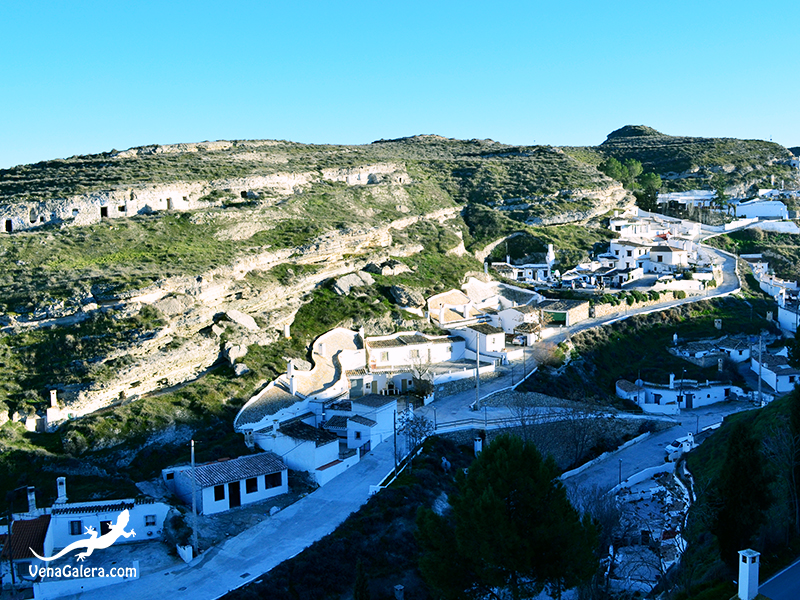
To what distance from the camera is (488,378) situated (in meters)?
39.3

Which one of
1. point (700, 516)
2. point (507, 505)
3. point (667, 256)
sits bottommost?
point (700, 516)

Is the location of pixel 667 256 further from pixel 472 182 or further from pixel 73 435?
pixel 73 435

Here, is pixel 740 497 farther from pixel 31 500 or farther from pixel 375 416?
pixel 31 500

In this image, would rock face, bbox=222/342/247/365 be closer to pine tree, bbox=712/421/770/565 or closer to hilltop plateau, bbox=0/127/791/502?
hilltop plateau, bbox=0/127/791/502

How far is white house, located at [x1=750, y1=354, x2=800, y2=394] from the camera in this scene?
42.0m

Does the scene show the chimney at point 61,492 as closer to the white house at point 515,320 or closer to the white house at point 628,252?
the white house at point 515,320

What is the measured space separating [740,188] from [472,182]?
39.3m

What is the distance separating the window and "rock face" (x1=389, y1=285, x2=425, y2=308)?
18678 mm

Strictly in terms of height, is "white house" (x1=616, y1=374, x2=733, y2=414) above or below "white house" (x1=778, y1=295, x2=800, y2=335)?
below

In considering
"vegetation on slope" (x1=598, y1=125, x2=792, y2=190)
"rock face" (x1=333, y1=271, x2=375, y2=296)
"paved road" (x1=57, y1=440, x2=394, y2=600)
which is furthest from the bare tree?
"vegetation on slope" (x1=598, y1=125, x2=792, y2=190)

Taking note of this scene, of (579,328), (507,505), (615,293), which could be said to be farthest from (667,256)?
(507,505)

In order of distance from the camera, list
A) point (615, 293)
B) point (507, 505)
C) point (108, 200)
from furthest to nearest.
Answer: point (615, 293) < point (108, 200) < point (507, 505)

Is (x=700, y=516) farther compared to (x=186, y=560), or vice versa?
(x=186, y=560)

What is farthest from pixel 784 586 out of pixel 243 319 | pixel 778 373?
pixel 778 373
